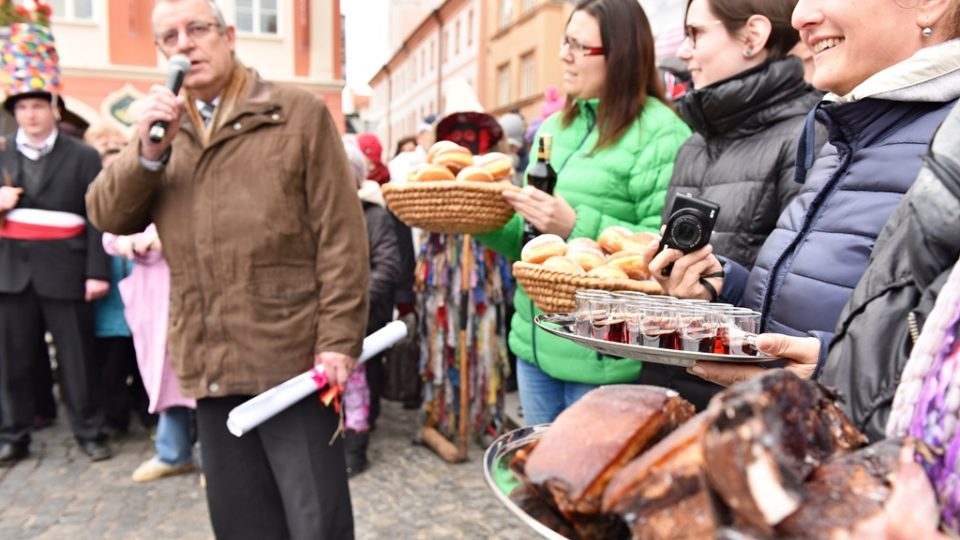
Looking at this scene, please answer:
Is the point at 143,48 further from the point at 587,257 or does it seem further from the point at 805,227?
the point at 805,227

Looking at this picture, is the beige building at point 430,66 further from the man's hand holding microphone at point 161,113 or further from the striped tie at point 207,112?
the man's hand holding microphone at point 161,113

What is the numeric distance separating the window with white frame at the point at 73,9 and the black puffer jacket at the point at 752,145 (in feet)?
57.2

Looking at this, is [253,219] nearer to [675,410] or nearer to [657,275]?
[657,275]

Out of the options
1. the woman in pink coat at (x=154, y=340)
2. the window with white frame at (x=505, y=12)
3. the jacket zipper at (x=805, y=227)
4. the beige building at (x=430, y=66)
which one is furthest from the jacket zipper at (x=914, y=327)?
the window with white frame at (x=505, y=12)

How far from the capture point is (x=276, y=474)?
7.77 feet

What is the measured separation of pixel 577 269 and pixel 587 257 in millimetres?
103

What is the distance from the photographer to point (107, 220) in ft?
7.71

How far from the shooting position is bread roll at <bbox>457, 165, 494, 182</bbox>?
2.45m

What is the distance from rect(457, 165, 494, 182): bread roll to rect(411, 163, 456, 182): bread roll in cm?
7

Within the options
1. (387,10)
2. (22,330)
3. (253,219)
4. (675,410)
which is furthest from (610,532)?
(387,10)

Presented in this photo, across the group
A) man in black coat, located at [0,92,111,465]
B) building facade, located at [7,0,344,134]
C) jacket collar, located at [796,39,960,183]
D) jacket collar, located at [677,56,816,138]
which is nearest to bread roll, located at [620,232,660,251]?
jacket collar, located at [677,56,816,138]

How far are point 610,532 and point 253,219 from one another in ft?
6.07

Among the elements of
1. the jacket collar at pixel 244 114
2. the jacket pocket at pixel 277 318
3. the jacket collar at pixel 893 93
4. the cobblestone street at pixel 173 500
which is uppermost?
the jacket collar at pixel 244 114

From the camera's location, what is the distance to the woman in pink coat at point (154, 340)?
4016 mm
